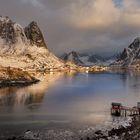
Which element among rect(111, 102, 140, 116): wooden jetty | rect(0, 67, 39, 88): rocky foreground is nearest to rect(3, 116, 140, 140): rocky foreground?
rect(111, 102, 140, 116): wooden jetty

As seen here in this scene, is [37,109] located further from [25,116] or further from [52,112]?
[25,116]

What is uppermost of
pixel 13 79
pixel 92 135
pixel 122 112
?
pixel 13 79

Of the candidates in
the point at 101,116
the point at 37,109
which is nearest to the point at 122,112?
the point at 101,116

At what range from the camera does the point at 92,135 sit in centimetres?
6050

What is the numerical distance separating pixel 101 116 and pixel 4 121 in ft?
74.7

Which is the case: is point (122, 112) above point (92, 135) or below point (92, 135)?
above

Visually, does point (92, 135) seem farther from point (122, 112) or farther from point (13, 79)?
point (13, 79)

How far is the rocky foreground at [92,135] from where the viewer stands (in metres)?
57.3

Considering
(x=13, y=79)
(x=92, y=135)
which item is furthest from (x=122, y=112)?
(x=13, y=79)

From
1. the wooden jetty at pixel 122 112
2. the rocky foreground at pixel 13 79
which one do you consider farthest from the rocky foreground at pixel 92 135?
the rocky foreground at pixel 13 79

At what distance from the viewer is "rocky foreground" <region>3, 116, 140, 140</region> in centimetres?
5734

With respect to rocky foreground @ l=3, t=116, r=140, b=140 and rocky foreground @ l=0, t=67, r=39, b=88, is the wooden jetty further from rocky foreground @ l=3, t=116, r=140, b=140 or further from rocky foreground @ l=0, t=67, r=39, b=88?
rocky foreground @ l=0, t=67, r=39, b=88

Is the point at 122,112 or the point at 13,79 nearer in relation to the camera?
the point at 122,112

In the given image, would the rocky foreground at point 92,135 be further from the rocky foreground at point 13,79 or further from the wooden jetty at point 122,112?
the rocky foreground at point 13,79
